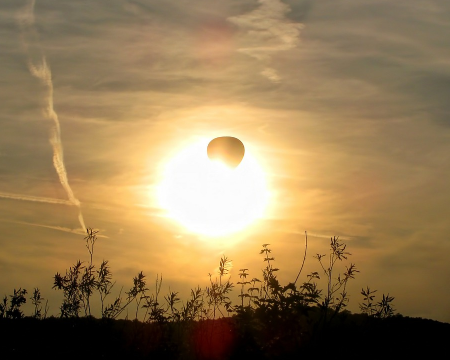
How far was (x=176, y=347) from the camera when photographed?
12984mm

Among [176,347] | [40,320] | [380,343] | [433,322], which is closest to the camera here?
[176,347]

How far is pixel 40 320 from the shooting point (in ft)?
50.6

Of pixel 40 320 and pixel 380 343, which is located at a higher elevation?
pixel 40 320

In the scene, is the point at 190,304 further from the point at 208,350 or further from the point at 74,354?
the point at 74,354

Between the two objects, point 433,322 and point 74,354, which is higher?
point 433,322

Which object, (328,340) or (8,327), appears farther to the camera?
(8,327)

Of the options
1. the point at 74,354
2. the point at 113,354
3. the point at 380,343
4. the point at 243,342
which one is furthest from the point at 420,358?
the point at 74,354

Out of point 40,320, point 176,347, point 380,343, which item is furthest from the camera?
point 40,320

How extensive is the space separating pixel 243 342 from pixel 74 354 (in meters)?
4.02

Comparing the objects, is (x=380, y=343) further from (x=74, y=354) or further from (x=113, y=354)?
(x=74, y=354)

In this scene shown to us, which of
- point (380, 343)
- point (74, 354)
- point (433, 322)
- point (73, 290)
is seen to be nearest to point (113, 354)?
point (74, 354)

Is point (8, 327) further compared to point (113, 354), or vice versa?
point (8, 327)

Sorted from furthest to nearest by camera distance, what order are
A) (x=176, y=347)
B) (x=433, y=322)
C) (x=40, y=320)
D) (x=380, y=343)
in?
(x=433, y=322)
(x=40, y=320)
(x=380, y=343)
(x=176, y=347)

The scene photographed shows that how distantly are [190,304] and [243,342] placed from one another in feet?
5.99
